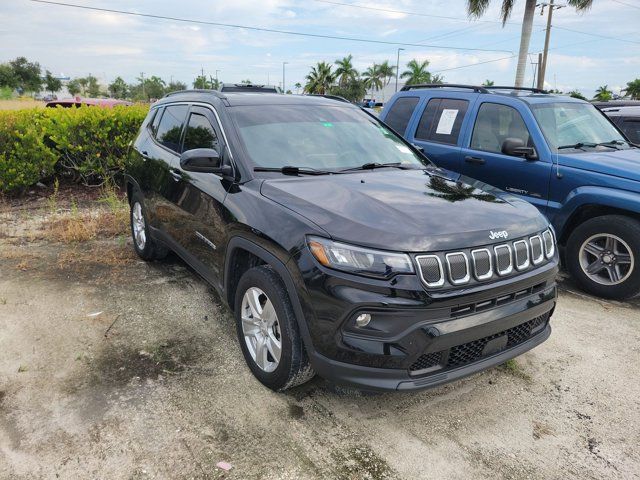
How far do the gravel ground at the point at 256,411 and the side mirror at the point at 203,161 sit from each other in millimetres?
1324

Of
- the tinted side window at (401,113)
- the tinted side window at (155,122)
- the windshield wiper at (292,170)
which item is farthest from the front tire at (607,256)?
the tinted side window at (155,122)

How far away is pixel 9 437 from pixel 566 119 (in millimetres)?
5641

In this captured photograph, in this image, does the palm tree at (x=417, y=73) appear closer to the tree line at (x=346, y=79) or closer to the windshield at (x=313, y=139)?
the tree line at (x=346, y=79)

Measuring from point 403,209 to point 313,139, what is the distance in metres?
1.21

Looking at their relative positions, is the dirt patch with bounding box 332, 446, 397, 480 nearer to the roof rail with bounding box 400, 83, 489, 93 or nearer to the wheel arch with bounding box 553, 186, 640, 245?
the wheel arch with bounding box 553, 186, 640, 245

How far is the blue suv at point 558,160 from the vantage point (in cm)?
448

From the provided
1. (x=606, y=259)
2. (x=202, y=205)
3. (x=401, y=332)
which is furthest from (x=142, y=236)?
(x=606, y=259)


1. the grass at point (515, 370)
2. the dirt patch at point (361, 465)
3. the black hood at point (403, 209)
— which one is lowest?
the dirt patch at point (361, 465)

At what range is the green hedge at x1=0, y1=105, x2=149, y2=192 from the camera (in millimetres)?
7855

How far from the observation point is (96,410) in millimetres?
2881

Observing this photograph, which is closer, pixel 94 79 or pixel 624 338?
pixel 624 338

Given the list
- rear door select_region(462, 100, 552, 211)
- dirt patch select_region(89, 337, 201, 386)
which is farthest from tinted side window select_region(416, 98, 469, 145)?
dirt patch select_region(89, 337, 201, 386)

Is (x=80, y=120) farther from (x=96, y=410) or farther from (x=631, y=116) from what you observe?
(x=631, y=116)

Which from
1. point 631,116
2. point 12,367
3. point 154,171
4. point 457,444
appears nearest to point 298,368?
point 457,444
